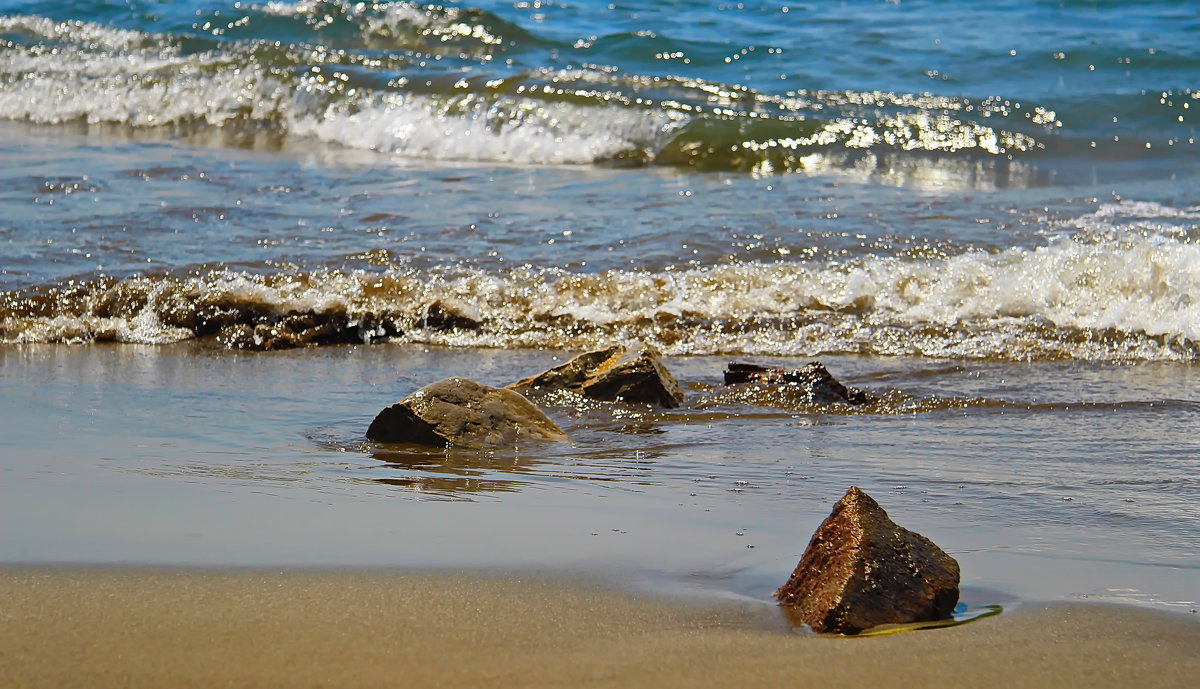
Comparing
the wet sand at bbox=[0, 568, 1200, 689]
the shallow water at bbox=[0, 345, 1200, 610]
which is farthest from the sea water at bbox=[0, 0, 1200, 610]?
the wet sand at bbox=[0, 568, 1200, 689]

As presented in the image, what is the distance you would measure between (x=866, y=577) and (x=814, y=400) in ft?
6.19

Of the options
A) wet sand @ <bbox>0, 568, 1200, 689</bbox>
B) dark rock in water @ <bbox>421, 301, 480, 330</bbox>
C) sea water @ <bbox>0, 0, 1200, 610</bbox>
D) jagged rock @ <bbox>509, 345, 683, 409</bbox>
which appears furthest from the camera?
dark rock in water @ <bbox>421, 301, 480, 330</bbox>

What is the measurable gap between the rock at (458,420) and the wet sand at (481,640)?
1128 millimetres

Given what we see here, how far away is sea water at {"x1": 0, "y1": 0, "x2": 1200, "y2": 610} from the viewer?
257 cm

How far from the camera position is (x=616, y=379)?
3.86 m

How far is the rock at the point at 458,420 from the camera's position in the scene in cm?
329

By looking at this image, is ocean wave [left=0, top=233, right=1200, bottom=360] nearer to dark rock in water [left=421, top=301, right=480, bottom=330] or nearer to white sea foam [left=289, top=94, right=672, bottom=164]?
dark rock in water [left=421, top=301, right=480, bottom=330]

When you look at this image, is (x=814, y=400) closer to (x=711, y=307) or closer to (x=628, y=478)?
(x=628, y=478)

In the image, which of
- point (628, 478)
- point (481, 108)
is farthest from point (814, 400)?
point (481, 108)

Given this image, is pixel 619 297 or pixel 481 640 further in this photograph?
pixel 619 297

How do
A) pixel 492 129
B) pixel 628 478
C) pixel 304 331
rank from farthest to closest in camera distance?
pixel 492 129, pixel 304 331, pixel 628 478

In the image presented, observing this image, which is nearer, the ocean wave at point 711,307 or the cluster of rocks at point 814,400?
the cluster of rocks at point 814,400

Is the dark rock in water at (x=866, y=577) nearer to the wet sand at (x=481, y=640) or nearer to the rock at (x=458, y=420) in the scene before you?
the wet sand at (x=481, y=640)

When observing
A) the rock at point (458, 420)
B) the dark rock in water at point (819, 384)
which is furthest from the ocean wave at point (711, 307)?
the rock at point (458, 420)
